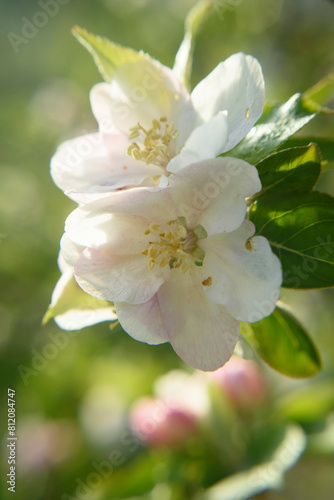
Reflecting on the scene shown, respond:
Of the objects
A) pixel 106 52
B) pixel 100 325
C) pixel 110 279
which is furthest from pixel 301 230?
pixel 100 325

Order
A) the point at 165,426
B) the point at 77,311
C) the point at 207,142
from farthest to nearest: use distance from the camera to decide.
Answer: the point at 165,426 < the point at 77,311 < the point at 207,142

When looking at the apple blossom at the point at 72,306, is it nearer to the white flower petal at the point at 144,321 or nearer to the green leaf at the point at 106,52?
the white flower petal at the point at 144,321

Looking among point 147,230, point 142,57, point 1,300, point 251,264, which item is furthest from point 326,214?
point 1,300

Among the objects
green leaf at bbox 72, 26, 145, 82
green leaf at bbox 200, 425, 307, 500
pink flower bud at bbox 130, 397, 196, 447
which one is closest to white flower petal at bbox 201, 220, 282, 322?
green leaf at bbox 72, 26, 145, 82

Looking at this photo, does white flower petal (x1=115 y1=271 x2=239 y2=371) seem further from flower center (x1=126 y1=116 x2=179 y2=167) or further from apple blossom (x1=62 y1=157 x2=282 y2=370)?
flower center (x1=126 y1=116 x2=179 y2=167)

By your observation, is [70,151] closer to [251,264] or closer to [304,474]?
[251,264]

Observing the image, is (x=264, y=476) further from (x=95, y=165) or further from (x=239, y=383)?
(x=95, y=165)

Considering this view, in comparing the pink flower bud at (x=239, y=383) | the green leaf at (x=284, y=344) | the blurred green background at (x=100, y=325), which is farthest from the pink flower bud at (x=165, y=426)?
the green leaf at (x=284, y=344)
